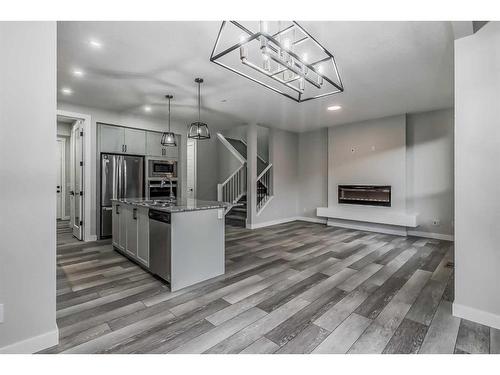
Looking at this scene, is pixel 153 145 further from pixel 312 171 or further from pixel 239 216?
pixel 312 171

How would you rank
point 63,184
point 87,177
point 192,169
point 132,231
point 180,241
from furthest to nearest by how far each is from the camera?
point 192,169 → point 63,184 → point 87,177 → point 132,231 → point 180,241

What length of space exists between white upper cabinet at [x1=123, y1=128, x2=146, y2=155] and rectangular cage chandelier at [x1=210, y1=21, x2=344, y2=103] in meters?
3.28

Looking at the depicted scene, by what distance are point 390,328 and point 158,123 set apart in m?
5.61

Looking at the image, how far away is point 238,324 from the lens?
2.09m

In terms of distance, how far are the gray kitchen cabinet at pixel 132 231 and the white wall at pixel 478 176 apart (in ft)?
11.8

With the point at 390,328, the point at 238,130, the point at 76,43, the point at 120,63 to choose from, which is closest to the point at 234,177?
the point at 238,130

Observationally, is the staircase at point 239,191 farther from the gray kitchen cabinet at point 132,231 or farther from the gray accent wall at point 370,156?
→ the gray kitchen cabinet at point 132,231

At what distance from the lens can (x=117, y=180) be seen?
17.0ft

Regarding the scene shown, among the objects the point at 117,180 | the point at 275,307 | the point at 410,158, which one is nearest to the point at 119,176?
the point at 117,180

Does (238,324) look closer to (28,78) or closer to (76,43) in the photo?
(28,78)

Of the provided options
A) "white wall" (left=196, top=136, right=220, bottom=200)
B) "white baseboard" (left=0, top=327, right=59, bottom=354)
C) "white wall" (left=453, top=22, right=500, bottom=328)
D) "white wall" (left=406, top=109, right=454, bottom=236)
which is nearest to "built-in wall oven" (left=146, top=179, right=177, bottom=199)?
"white wall" (left=196, top=136, right=220, bottom=200)

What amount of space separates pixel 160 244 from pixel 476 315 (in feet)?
9.96

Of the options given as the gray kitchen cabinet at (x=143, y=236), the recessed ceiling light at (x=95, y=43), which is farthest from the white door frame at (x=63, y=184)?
the recessed ceiling light at (x=95, y=43)

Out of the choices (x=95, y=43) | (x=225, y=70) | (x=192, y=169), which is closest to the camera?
(x=95, y=43)
